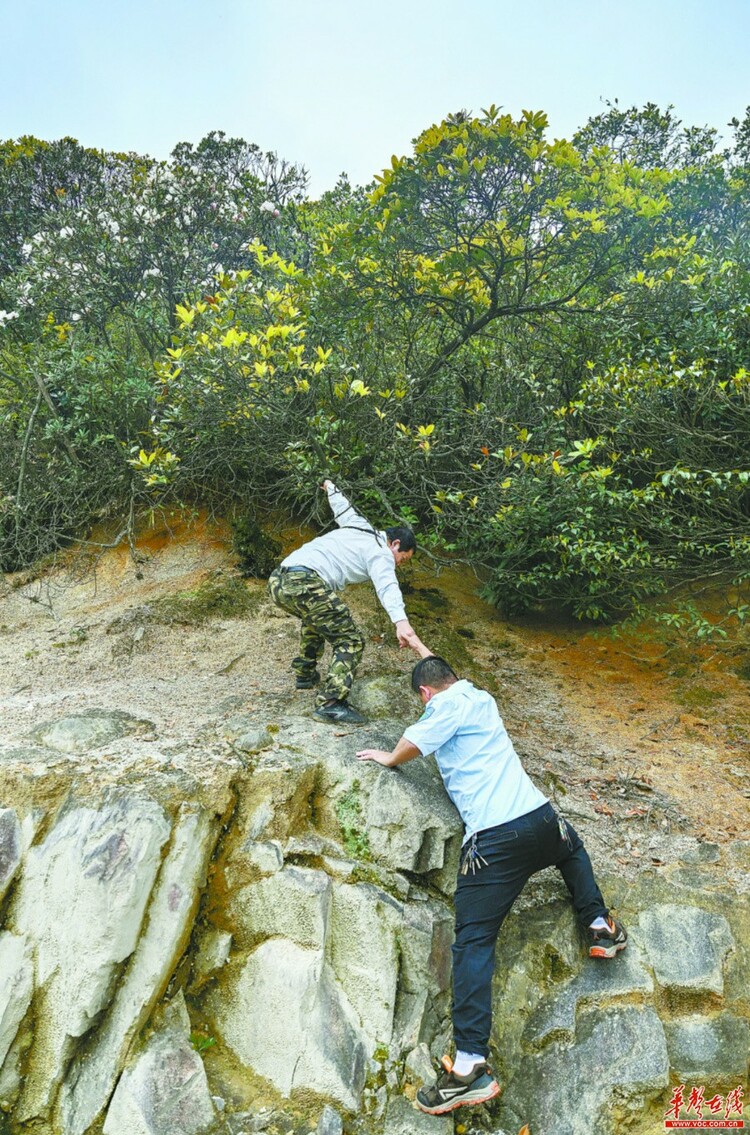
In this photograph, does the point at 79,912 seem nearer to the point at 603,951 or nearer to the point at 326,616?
the point at 326,616

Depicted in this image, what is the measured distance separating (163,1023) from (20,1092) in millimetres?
738

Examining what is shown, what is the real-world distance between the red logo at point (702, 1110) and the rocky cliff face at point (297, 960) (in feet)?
0.14

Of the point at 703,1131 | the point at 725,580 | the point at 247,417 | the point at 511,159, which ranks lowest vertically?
the point at 703,1131

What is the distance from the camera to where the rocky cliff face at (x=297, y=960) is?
360cm

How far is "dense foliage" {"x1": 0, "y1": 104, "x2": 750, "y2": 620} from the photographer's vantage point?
598cm

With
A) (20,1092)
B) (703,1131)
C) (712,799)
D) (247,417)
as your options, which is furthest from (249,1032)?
(247,417)

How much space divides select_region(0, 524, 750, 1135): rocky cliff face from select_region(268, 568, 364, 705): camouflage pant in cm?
66

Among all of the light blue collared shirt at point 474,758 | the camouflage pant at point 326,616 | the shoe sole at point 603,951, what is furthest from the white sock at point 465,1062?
the camouflage pant at point 326,616

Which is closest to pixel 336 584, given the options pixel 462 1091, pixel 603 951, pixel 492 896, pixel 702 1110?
pixel 492 896

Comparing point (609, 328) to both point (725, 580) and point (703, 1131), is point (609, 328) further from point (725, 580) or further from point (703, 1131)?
point (703, 1131)

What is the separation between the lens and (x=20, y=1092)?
11.8ft

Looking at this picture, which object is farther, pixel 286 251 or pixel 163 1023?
pixel 286 251

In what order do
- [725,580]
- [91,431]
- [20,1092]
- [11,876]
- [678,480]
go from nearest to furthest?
[20,1092] < [11,876] < [678,480] < [725,580] < [91,431]

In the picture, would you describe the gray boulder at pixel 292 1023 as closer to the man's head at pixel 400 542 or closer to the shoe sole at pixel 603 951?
the shoe sole at pixel 603 951
